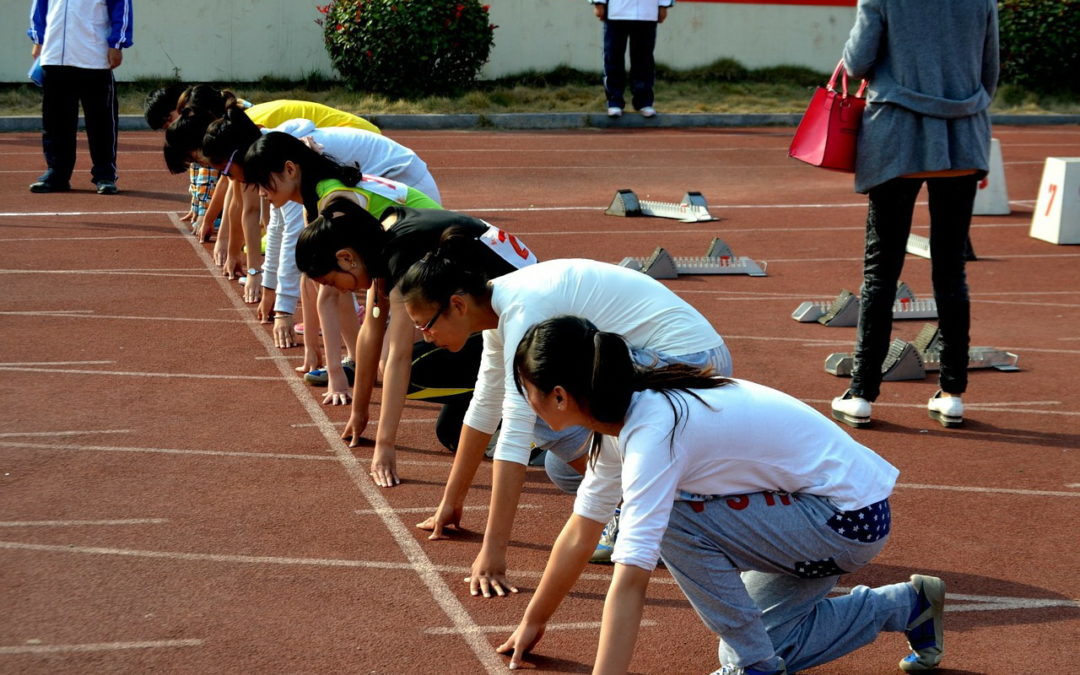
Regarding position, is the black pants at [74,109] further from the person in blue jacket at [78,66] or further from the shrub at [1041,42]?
the shrub at [1041,42]

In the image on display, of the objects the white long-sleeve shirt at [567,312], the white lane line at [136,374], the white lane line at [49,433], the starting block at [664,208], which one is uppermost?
the white long-sleeve shirt at [567,312]

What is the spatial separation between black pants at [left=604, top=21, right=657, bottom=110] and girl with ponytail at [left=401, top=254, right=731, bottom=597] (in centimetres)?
1230

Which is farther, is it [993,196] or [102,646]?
[993,196]

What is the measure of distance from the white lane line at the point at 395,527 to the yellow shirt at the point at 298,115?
1.19 meters

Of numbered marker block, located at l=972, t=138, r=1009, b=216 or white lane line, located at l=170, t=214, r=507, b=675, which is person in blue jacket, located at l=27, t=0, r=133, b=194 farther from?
numbered marker block, located at l=972, t=138, r=1009, b=216

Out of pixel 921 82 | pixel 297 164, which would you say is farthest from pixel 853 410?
pixel 297 164

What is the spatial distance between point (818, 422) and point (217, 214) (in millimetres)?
6861

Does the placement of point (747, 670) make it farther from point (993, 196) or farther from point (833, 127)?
point (993, 196)

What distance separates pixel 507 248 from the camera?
4.79 meters

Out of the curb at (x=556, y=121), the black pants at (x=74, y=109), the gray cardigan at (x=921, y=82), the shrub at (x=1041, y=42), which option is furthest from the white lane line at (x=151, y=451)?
the shrub at (x=1041, y=42)

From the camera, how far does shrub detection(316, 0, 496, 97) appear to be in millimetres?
16750

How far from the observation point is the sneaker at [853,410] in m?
5.65

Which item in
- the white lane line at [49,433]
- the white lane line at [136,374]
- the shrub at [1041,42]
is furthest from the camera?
the shrub at [1041,42]

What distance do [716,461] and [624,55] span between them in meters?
13.5
